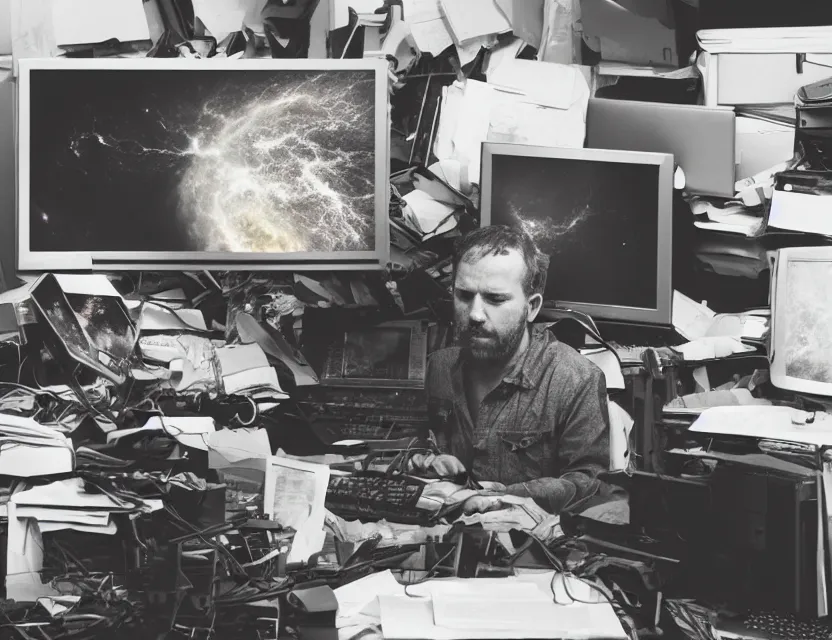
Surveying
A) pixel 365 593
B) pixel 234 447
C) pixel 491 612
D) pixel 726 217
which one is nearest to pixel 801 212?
pixel 726 217

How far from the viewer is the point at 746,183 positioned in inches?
92.3

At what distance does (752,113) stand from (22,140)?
184cm

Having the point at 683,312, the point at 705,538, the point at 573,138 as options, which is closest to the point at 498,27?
the point at 573,138

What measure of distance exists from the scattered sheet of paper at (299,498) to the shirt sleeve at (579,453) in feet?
1.49

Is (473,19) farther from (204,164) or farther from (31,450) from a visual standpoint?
(31,450)

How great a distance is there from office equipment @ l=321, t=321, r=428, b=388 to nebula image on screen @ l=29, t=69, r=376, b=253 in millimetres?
225

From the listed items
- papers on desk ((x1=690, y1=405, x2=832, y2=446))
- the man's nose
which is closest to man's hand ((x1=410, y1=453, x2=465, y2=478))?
the man's nose

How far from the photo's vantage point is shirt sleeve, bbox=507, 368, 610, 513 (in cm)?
217

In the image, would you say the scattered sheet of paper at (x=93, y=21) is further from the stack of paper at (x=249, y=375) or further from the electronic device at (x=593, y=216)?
the electronic device at (x=593, y=216)

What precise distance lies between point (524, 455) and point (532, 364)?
0.73ft

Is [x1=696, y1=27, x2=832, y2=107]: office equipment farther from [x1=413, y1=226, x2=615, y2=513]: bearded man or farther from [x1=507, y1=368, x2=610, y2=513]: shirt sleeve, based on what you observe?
[x1=507, y1=368, x2=610, y2=513]: shirt sleeve

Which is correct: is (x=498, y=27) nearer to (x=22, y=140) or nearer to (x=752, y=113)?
(x=752, y=113)

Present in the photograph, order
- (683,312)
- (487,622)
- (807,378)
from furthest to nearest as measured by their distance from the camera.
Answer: (683,312)
(807,378)
(487,622)

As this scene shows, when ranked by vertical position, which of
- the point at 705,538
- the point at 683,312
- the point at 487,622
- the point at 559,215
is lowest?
the point at 487,622
